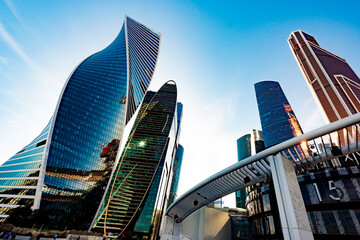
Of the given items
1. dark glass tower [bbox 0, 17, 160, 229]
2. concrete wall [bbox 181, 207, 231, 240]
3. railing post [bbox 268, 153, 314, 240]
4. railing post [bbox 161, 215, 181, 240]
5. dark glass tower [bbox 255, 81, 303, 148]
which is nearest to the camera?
railing post [bbox 268, 153, 314, 240]

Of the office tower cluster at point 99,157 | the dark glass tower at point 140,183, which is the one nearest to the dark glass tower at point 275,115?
the dark glass tower at point 140,183

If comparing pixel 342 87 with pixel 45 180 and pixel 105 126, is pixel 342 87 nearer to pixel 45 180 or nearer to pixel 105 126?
pixel 105 126

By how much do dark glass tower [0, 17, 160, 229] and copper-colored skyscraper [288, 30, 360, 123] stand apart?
107269 mm

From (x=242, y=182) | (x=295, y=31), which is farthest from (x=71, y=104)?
(x=295, y=31)

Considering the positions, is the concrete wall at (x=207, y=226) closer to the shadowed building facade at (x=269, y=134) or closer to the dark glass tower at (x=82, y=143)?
the shadowed building facade at (x=269, y=134)

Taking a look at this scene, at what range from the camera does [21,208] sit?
228 feet

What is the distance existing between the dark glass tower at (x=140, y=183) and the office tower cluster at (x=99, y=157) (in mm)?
510

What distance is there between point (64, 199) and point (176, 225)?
251 feet

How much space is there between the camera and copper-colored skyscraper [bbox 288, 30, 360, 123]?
90.9 m

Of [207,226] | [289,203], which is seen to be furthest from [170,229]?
[207,226]

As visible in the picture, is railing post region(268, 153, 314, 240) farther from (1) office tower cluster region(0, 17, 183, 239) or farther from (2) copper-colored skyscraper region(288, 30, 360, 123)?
(2) copper-colored skyscraper region(288, 30, 360, 123)

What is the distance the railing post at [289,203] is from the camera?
905 centimetres

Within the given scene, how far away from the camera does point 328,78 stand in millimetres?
101250

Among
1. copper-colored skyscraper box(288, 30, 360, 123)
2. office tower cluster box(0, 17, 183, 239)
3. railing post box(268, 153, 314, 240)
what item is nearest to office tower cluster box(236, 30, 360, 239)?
copper-colored skyscraper box(288, 30, 360, 123)
